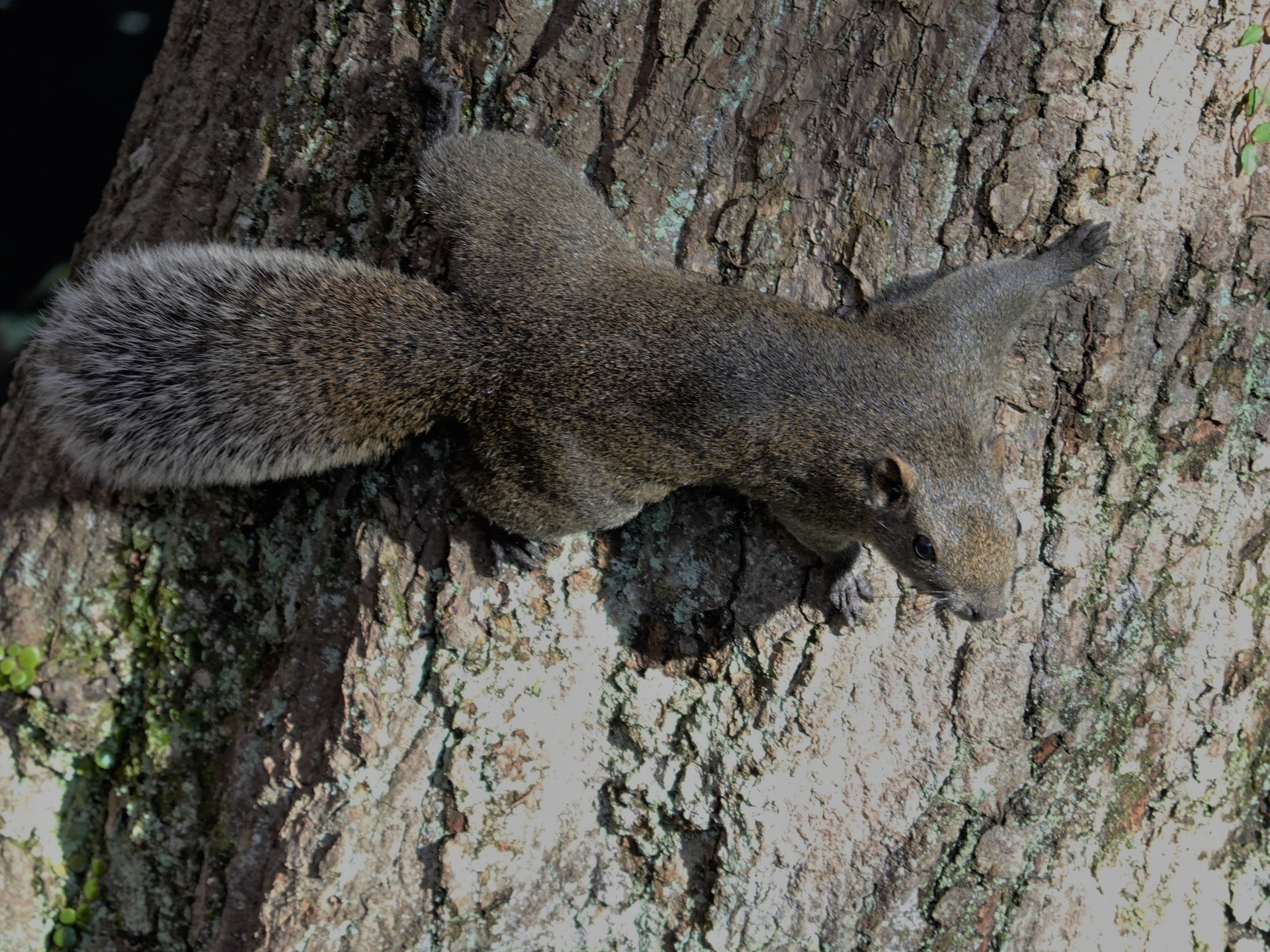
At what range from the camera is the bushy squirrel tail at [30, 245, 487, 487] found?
315 cm

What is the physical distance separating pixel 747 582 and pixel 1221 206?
196 cm

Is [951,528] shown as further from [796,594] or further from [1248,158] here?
[1248,158]

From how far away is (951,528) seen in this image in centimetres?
307

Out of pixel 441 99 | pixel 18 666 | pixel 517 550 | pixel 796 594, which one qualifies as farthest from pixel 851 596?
pixel 18 666

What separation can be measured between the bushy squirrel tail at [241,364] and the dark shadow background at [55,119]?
8.43 ft

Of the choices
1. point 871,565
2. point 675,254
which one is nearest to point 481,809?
point 871,565

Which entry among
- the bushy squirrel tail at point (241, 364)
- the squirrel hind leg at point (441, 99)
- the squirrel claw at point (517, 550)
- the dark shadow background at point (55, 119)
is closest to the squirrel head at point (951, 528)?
the squirrel claw at point (517, 550)

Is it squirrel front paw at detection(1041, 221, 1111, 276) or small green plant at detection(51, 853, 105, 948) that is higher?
squirrel front paw at detection(1041, 221, 1111, 276)

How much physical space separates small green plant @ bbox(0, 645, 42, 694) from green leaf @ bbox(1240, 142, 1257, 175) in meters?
4.39

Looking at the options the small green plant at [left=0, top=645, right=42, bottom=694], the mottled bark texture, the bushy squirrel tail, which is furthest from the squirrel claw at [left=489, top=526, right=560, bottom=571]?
the small green plant at [left=0, top=645, right=42, bottom=694]

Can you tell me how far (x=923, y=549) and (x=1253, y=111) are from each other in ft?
5.75

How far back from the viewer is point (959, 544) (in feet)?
9.91

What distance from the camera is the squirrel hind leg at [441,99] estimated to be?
328 cm

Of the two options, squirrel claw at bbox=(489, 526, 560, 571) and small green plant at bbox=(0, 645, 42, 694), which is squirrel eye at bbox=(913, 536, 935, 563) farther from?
small green plant at bbox=(0, 645, 42, 694)
